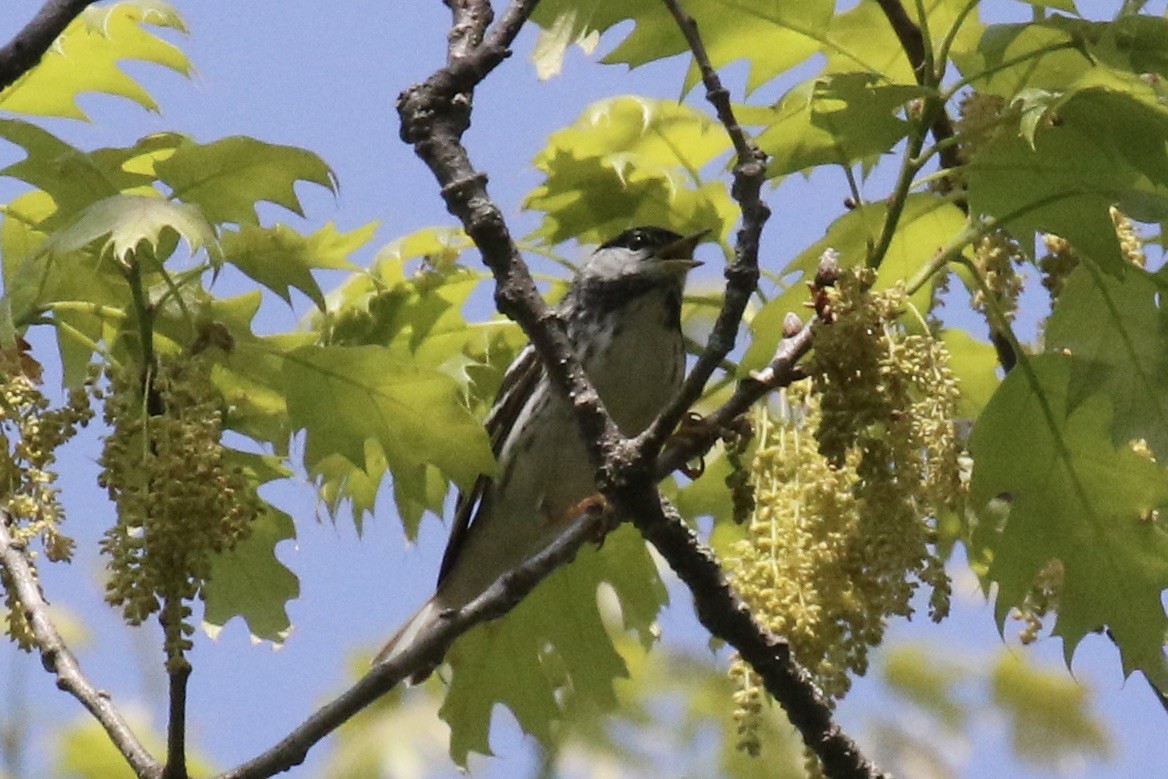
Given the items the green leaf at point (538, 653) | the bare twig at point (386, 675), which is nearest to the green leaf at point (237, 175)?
the bare twig at point (386, 675)

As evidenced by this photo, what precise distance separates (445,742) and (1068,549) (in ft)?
5.74

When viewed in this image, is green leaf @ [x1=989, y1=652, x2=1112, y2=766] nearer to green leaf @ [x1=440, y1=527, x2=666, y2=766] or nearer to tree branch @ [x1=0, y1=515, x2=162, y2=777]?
green leaf @ [x1=440, y1=527, x2=666, y2=766]

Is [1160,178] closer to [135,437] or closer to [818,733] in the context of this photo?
[818,733]

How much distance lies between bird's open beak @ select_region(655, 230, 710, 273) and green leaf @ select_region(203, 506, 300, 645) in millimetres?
1230

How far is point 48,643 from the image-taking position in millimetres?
2551

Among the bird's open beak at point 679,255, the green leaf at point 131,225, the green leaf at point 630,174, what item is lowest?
the green leaf at point 131,225

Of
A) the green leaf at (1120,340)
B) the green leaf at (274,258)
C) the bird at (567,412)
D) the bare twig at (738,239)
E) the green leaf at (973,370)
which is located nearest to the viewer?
the bare twig at (738,239)

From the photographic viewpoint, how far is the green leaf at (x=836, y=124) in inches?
88.5

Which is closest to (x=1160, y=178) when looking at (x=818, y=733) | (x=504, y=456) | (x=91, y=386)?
(x=818, y=733)

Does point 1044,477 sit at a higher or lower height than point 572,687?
higher

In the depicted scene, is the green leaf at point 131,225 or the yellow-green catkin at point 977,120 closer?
the green leaf at point 131,225

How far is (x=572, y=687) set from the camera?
10.6ft

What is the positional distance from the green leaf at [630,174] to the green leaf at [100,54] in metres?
0.81

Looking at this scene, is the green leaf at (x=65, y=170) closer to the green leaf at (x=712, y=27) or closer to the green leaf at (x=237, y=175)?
the green leaf at (x=237, y=175)
